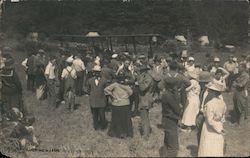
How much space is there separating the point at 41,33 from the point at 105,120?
2449mm

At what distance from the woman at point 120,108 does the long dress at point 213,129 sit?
6.43 ft

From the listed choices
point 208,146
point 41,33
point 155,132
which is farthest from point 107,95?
point 208,146

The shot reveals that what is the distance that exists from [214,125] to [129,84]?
2945 millimetres

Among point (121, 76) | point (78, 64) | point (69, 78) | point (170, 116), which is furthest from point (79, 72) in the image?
point (170, 116)

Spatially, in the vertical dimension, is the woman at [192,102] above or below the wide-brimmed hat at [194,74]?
below

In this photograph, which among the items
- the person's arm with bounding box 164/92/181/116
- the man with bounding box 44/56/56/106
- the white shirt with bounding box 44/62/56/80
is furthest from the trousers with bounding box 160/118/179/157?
the white shirt with bounding box 44/62/56/80

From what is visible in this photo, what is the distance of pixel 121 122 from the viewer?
31.0ft

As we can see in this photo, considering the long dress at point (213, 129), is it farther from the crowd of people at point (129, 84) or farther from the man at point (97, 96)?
the man at point (97, 96)

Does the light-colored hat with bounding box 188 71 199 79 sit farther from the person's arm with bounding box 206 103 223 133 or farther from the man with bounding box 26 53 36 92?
the man with bounding box 26 53 36 92

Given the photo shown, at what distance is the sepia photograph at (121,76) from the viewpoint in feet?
28.3

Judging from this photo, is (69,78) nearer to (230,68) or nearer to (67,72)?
(67,72)

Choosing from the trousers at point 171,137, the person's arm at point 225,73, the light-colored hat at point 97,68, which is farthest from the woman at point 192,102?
the light-colored hat at point 97,68

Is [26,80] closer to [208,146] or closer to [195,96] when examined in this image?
[195,96]

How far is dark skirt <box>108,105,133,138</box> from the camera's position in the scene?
9383mm
